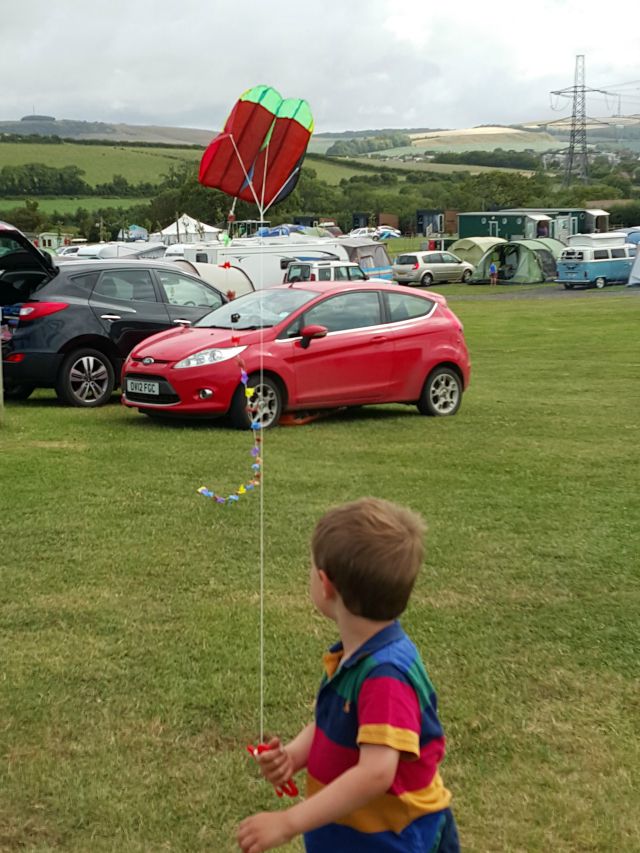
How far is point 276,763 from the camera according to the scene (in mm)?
2551

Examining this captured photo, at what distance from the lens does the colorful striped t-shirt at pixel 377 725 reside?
2.32 metres

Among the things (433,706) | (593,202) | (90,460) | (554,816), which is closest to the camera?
(433,706)

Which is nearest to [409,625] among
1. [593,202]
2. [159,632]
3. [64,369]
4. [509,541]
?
[159,632]

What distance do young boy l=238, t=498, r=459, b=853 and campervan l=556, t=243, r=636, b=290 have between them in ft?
149

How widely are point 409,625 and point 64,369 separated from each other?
27.2 ft

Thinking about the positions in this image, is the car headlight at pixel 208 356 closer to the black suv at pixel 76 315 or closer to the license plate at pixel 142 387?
the license plate at pixel 142 387

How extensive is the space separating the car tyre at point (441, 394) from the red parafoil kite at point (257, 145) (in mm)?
4951

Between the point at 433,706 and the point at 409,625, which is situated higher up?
the point at 433,706

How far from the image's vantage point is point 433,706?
2.45 m

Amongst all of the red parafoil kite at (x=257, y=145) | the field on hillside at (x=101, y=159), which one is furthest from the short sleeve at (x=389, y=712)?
the field on hillside at (x=101, y=159)

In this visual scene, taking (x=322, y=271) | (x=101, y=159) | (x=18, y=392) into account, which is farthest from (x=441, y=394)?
(x=101, y=159)

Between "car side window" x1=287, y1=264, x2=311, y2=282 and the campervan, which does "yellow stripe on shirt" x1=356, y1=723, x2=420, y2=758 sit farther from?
the campervan

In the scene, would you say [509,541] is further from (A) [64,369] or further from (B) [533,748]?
(A) [64,369]

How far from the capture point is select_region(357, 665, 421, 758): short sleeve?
2281 millimetres
